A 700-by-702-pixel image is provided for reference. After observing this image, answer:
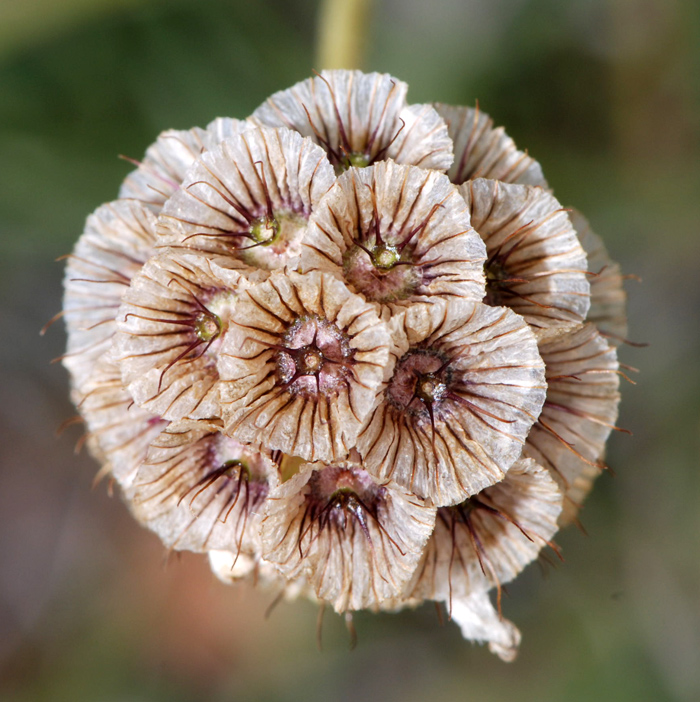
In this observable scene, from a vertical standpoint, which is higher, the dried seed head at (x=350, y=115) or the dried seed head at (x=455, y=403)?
the dried seed head at (x=350, y=115)

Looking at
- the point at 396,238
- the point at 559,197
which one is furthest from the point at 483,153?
the point at 559,197

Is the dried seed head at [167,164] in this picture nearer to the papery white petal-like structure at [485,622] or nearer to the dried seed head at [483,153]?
the dried seed head at [483,153]

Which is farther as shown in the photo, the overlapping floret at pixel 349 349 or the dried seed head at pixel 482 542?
the dried seed head at pixel 482 542

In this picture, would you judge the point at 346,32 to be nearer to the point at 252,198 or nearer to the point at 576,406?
the point at 252,198

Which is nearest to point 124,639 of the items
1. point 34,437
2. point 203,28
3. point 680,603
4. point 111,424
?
point 34,437

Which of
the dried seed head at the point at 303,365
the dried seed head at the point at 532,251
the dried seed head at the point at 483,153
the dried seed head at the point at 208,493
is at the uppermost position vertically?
the dried seed head at the point at 483,153

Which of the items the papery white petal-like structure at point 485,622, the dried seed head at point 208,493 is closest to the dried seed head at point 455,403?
the dried seed head at point 208,493

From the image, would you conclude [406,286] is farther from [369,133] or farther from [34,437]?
[34,437]
